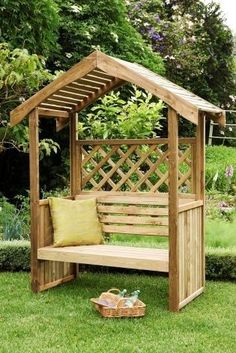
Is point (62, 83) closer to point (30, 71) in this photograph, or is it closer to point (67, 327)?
point (30, 71)

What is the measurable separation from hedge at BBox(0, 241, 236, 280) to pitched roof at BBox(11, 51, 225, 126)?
1.42 m

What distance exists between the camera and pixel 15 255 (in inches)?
271

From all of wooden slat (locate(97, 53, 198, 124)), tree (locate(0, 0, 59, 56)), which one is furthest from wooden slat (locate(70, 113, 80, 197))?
tree (locate(0, 0, 59, 56))

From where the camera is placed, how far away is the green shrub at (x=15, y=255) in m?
6.85

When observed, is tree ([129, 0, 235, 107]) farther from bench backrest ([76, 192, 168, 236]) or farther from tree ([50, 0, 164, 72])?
bench backrest ([76, 192, 168, 236])

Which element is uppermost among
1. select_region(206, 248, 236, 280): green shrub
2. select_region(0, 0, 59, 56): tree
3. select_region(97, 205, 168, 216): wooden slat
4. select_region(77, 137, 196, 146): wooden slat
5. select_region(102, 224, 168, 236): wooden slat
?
select_region(0, 0, 59, 56): tree

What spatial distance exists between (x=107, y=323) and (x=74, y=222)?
1.36 metres

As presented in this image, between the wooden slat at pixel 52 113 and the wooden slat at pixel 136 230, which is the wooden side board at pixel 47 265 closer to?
the wooden slat at pixel 136 230

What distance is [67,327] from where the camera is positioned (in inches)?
193

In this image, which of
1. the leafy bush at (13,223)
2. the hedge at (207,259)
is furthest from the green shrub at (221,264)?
the leafy bush at (13,223)

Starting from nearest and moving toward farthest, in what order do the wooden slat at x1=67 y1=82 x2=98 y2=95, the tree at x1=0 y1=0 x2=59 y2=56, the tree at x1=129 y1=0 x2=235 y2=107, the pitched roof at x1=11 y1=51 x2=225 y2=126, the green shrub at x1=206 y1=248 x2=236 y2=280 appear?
the pitched roof at x1=11 y1=51 x2=225 y2=126
the wooden slat at x1=67 y1=82 x2=98 y2=95
the green shrub at x1=206 y1=248 x2=236 y2=280
the tree at x1=0 y1=0 x2=59 y2=56
the tree at x1=129 y1=0 x2=235 y2=107

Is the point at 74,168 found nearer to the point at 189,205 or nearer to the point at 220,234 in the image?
the point at 189,205

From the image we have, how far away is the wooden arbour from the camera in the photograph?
207 inches

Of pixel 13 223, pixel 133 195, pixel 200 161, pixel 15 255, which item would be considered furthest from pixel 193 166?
pixel 13 223
